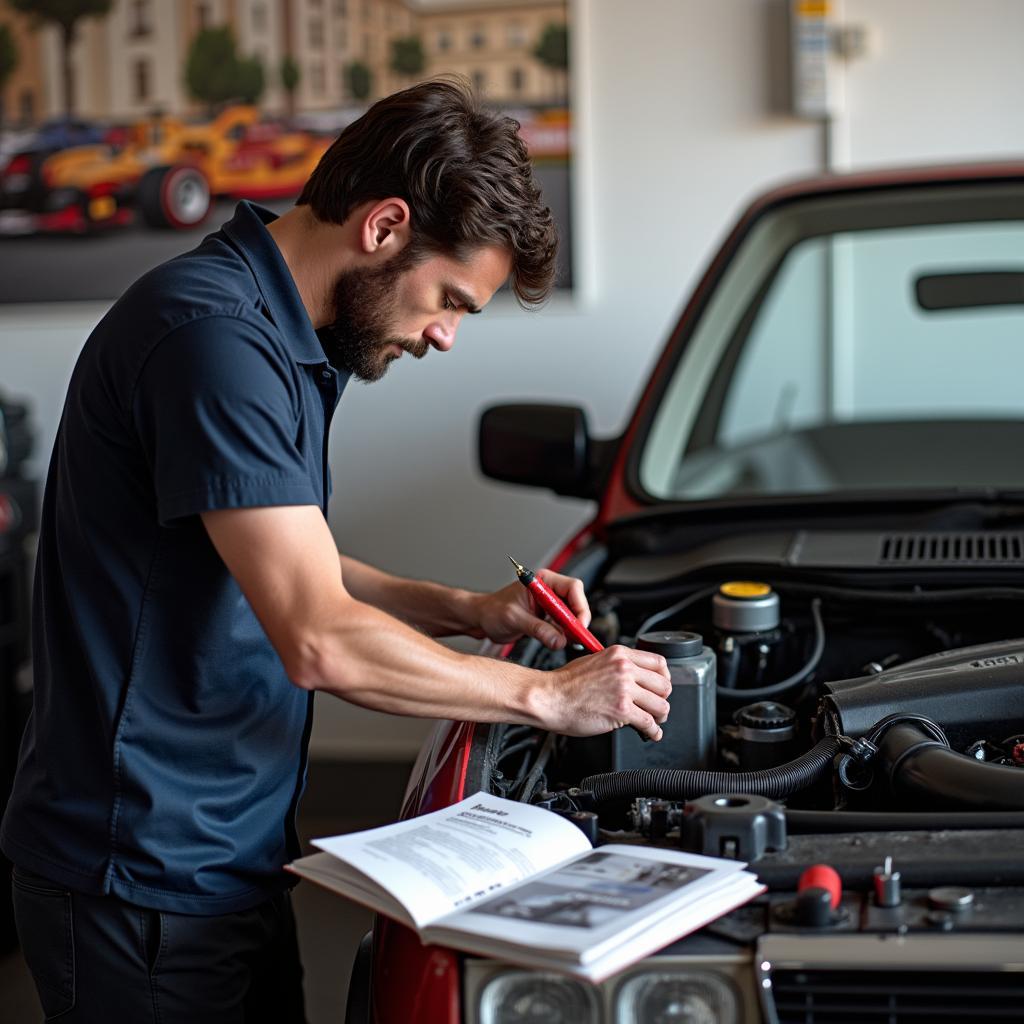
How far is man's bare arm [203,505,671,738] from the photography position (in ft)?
4.58

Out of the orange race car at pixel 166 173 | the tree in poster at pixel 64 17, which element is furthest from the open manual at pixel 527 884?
the tree in poster at pixel 64 17

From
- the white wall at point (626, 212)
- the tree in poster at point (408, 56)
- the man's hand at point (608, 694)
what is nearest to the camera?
the man's hand at point (608, 694)

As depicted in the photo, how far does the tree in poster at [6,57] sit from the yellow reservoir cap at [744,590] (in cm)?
367

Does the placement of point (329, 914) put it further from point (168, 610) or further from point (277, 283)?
point (277, 283)

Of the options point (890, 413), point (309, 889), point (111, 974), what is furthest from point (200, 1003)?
point (890, 413)

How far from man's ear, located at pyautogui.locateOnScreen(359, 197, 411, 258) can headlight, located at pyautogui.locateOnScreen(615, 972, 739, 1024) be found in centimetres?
93

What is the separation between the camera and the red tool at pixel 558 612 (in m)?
1.76

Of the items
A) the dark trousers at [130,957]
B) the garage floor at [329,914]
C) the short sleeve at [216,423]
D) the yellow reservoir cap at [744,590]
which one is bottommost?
the garage floor at [329,914]

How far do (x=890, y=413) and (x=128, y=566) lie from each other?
3.10m

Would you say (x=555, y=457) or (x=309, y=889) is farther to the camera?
(x=309, y=889)

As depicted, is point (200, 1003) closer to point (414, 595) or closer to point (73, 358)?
point (414, 595)

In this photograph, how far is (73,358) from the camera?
4.60 metres

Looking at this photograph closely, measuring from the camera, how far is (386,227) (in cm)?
167

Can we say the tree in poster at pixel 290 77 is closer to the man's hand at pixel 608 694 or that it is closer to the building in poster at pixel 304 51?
the building in poster at pixel 304 51
